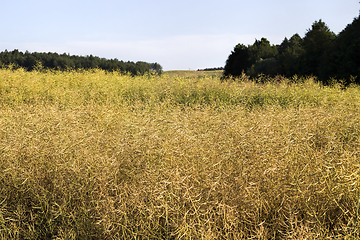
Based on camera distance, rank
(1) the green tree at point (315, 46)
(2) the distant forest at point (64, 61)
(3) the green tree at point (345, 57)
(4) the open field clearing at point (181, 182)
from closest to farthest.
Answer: (4) the open field clearing at point (181, 182) → (3) the green tree at point (345, 57) → (1) the green tree at point (315, 46) → (2) the distant forest at point (64, 61)

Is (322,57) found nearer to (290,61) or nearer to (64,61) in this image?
(290,61)

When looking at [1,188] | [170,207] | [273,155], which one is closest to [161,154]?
[170,207]

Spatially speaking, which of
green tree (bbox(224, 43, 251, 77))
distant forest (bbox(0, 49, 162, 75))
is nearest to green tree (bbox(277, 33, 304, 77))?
green tree (bbox(224, 43, 251, 77))

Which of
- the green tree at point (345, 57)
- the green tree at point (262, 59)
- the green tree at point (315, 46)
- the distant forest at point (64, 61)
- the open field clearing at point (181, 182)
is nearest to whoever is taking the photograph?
the open field clearing at point (181, 182)

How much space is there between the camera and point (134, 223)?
2.18m

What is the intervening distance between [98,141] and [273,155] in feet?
5.91

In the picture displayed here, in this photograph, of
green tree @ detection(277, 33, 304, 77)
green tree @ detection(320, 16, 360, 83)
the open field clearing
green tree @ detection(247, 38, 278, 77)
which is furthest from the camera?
green tree @ detection(247, 38, 278, 77)

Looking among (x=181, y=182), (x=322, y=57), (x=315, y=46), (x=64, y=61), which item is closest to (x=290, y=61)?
(x=315, y=46)

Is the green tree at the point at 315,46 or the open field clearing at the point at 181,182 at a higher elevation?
the green tree at the point at 315,46

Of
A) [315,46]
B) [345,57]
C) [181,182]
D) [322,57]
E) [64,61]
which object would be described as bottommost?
[181,182]

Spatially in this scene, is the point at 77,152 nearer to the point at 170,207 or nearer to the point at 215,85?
the point at 170,207

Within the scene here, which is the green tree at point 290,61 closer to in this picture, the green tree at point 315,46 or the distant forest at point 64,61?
the green tree at point 315,46

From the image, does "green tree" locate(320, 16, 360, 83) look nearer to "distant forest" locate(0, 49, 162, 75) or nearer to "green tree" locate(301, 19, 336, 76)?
"green tree" locate(301, 19, 336, 76)

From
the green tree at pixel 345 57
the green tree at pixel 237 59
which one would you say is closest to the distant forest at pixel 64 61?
the green tree at pixel 237 59
